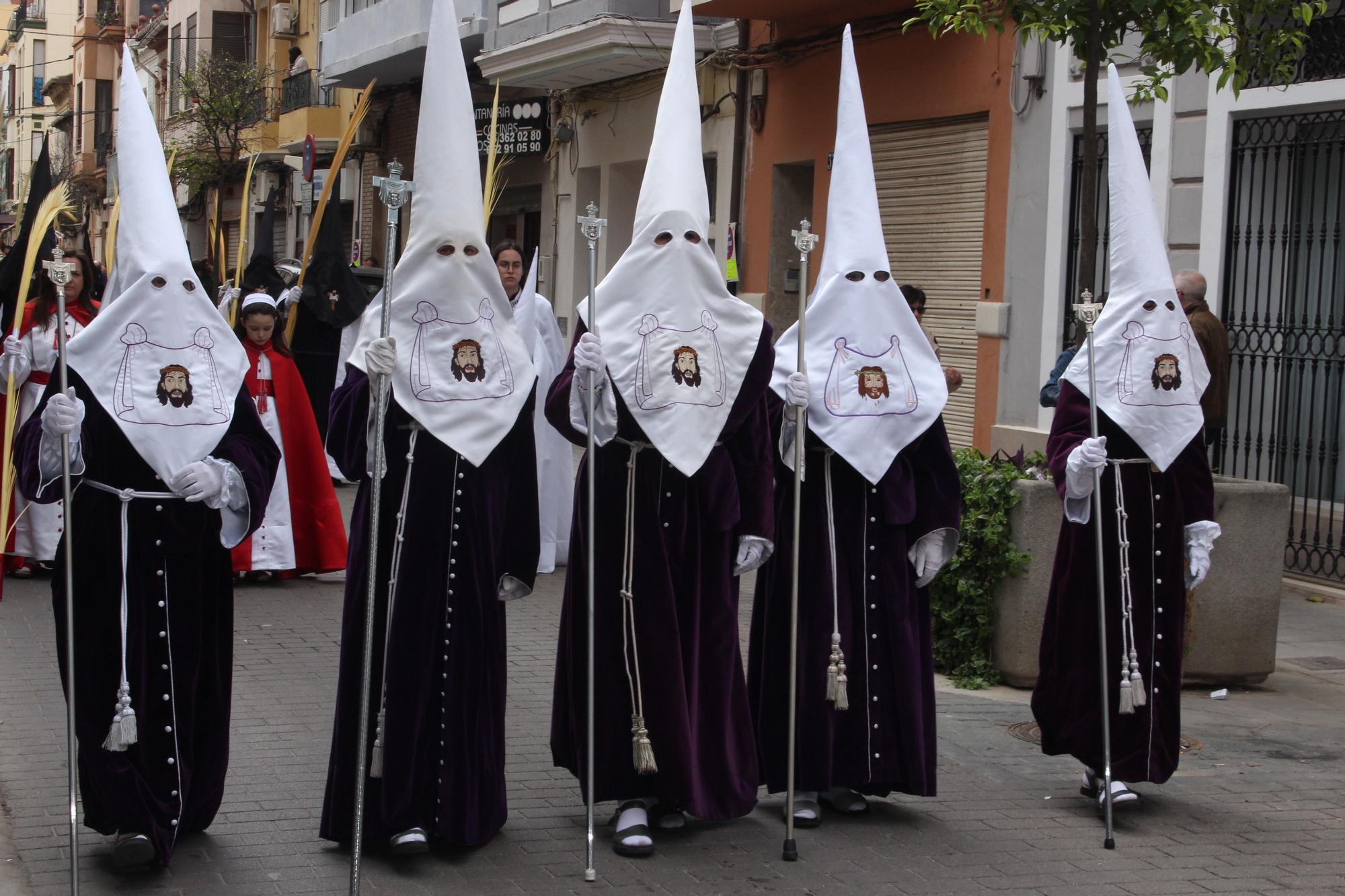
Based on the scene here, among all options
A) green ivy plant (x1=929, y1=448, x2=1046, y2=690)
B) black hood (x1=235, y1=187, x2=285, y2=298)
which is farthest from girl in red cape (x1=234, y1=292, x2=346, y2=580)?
green ivy plant (x1=929, y1=448, x2=1046, y2=690)

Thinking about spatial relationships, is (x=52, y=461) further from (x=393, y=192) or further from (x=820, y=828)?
(x=820, y=828)

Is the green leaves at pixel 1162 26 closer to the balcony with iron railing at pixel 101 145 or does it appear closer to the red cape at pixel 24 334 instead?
the red cape at pixel 24 334

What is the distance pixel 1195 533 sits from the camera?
6.02m

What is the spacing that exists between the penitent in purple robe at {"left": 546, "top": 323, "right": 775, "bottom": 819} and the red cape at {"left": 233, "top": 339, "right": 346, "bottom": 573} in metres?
4.54

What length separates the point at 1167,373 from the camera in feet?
19.6

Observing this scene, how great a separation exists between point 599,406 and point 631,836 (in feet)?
4.71

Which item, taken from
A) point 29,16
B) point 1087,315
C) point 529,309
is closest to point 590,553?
point 1087,315

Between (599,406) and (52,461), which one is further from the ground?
(599,406)

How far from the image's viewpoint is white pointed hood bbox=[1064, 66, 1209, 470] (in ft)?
19.5

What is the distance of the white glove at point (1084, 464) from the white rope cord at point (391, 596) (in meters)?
2.21

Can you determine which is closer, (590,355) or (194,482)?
(194,482)

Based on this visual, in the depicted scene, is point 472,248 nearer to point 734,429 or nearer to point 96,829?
point 734,429

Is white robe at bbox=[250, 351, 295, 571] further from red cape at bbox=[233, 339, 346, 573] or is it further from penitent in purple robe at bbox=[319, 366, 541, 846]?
penitent in purple robe at bbox=[319, 366, 541, 846]

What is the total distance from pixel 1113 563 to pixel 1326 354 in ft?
18.4
